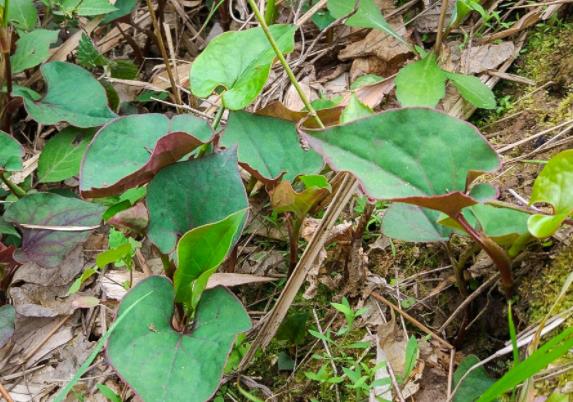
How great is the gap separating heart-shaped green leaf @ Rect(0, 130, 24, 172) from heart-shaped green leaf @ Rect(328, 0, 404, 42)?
0.86 meters

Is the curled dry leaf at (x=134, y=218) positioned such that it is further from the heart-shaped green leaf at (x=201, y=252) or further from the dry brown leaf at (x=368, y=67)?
the dry brown leaf at (x=368, y=67)

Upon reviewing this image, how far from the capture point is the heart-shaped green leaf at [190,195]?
1140mm

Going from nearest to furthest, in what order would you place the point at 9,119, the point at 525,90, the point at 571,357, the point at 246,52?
1. the point at 571,357
2. the point at 246,52
3. the point at 525,90
4. the point at 9,119

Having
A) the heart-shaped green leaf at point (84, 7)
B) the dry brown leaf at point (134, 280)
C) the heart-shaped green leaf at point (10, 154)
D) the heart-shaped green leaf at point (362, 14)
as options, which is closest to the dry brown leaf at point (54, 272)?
the dry brown leaf at point (134, 280)

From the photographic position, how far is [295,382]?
1.21 metres

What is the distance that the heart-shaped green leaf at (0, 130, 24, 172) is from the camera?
1.42m

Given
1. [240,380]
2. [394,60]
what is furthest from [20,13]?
[240,380]

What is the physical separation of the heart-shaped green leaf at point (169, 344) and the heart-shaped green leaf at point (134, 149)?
7.3 inches

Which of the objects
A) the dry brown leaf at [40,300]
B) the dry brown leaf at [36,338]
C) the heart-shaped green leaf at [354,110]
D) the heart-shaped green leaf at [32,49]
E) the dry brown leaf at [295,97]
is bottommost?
the dry brown leaf at [36,338]

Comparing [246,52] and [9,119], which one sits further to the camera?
[9,119]

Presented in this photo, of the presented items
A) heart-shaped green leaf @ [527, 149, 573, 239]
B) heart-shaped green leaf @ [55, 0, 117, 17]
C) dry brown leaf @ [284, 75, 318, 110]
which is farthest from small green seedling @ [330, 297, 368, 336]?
heart-shaped green leaf @ [55, 0, 117, 17]

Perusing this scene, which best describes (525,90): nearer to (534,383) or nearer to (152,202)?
(534,383)

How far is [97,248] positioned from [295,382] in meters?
0.64

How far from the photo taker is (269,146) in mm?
1320
